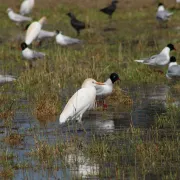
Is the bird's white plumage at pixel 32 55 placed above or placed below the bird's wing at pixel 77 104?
above

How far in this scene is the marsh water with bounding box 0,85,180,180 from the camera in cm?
877

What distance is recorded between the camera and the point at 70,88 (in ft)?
49.8

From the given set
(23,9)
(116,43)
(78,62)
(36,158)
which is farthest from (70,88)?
(23,9)

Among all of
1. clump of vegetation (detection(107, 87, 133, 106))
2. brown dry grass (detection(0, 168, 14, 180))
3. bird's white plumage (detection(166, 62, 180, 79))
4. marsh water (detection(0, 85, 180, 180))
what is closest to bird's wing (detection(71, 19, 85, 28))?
bird's white plumage (detection(166, 62, 180, 79))

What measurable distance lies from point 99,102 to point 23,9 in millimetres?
13601

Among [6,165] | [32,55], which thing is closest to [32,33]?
[32,55]

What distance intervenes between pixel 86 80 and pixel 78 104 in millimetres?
1185

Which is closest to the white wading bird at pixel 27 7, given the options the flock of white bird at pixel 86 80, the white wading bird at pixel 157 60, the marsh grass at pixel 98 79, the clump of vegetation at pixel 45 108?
the flock of white bird at pixel 86 80

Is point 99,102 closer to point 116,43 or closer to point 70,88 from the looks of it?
point 70,88

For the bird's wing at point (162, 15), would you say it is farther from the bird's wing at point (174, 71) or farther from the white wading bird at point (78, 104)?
the white wading bird at point (78, 104)

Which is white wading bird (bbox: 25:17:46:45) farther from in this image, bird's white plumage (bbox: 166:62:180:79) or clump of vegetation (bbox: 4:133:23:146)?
clump of vegetation (bbox: 4:133:23:146)

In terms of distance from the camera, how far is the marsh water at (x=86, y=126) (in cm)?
877

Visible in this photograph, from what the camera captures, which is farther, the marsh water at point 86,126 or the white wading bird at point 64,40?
the white wading bird at point 64,40

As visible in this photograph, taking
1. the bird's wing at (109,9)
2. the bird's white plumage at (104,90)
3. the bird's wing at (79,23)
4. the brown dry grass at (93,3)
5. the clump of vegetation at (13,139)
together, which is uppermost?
the brown dry grass at (93,3)
